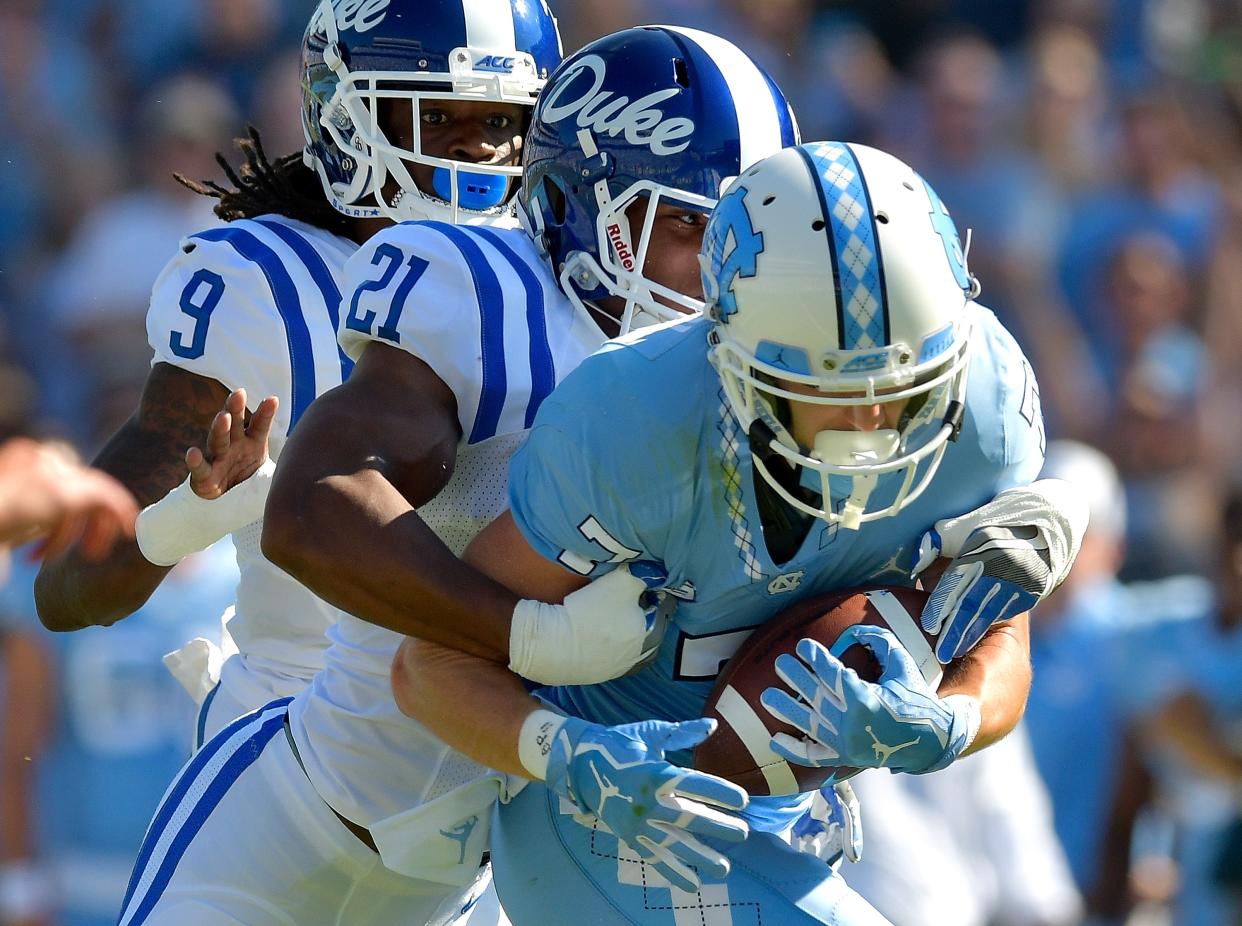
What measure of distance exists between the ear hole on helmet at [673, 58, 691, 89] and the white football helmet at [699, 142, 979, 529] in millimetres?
432

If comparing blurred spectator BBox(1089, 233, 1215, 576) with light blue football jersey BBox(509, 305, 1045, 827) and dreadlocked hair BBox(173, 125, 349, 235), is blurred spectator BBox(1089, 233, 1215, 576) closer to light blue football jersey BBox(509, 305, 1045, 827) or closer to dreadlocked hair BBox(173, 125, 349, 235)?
dreadlocked hair BBox(173, 125, 349, 235)

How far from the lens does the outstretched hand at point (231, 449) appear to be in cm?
287

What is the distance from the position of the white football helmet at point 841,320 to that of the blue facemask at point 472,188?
2.76 feet

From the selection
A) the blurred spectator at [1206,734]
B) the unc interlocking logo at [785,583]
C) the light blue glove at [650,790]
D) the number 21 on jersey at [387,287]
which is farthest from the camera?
the blurred spectator at [1206,734]

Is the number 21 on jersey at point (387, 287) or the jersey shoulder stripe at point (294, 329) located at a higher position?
the number 21 on jersey at point (387, 287)

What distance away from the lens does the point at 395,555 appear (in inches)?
97.4

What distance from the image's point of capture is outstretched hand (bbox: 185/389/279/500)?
2.87 meters

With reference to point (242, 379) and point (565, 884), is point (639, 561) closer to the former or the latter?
point (565, 884)

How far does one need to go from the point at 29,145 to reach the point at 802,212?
5620mm

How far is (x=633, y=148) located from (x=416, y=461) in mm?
563

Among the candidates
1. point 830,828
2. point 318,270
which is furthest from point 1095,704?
point 318,270

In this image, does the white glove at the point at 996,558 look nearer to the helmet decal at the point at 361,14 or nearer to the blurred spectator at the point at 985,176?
the helmet decal at the point at 361,14

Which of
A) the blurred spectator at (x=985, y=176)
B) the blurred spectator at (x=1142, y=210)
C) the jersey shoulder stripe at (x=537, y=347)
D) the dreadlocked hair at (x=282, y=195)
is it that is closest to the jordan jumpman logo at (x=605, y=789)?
the jersey shoulder stripe at (x=537, y=347)

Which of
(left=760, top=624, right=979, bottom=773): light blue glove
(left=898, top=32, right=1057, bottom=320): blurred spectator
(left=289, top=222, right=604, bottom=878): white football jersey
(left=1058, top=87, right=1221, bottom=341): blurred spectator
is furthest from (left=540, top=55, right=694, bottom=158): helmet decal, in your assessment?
(left=1058, top=87, right=1221, bottom=341): blurred spectator
